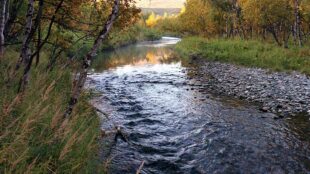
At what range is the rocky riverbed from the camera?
56.7ft

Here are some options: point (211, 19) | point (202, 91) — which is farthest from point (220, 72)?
point (211, 19)

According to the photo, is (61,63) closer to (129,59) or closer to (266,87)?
(266,87)

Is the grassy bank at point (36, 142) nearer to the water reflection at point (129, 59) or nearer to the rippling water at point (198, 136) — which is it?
the rippling water at point (198, 136)

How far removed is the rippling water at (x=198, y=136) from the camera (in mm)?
10242

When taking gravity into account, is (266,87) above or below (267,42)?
below

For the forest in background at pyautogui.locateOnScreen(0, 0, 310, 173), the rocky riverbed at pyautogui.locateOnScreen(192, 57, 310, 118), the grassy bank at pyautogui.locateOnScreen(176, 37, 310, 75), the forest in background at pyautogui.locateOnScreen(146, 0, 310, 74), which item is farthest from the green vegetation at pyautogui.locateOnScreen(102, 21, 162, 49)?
the rocky riverbed at pyautogui.locateOnScreen(192, 57, 310, 118)

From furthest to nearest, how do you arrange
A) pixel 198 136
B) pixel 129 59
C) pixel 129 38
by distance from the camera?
pixel 129 38, pixel 129 59, pixel 198 136

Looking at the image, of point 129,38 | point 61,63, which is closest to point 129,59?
point 61,63

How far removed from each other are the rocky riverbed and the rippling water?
1261mm

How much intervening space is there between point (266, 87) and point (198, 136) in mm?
11123

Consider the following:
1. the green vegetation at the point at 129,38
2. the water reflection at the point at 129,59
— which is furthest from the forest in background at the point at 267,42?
the green vegetation at the point at 129,38

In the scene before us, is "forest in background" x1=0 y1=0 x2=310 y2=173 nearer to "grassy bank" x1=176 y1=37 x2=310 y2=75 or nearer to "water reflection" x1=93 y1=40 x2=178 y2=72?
"grassy bank" x1=176 y1=37 x2=310 y2=75

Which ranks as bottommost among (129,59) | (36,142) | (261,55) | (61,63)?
(129,59)

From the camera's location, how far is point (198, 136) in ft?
43.2
